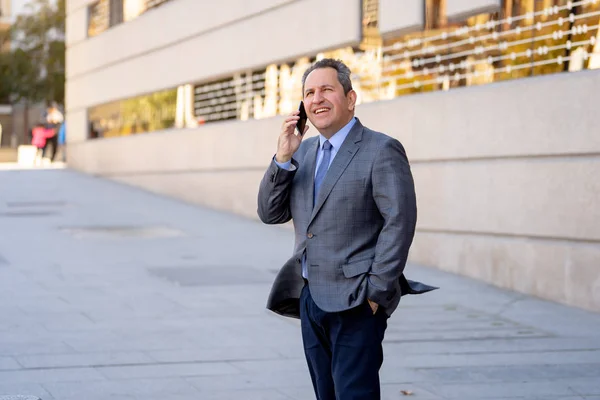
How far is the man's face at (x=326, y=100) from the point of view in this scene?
13.4ft

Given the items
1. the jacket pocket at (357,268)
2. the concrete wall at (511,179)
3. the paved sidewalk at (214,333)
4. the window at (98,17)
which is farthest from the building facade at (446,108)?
the jacket pocket at (357,268)

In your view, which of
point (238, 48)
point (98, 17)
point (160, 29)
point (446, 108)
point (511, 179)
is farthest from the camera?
point (98, 17)

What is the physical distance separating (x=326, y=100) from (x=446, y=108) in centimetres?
807

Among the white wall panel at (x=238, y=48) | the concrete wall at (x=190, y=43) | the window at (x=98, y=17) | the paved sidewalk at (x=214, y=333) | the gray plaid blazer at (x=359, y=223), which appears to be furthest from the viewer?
the window at (x=98, y=17)

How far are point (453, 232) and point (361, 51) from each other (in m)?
3.57

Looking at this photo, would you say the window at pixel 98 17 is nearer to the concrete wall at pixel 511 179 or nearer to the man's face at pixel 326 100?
the concrete wall at pixel 511 179

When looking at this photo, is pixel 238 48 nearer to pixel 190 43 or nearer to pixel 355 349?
pixel 190 43

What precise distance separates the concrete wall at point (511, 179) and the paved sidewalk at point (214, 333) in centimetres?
30

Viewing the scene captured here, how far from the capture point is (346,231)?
4082 millimetres

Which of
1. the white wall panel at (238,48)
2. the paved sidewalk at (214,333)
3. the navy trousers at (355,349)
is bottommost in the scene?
the paved sidewalk at (214,333)

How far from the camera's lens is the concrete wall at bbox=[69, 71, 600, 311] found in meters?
9.74

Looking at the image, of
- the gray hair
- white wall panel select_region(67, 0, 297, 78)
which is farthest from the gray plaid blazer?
white wall panel select_region(67, 0, 297, 78)

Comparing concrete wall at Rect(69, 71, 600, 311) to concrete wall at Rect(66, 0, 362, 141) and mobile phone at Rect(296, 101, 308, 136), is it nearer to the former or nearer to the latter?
concrete wall at Rect(66, 0, 362, 141)

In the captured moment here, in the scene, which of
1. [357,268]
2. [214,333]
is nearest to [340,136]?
[357,268]
